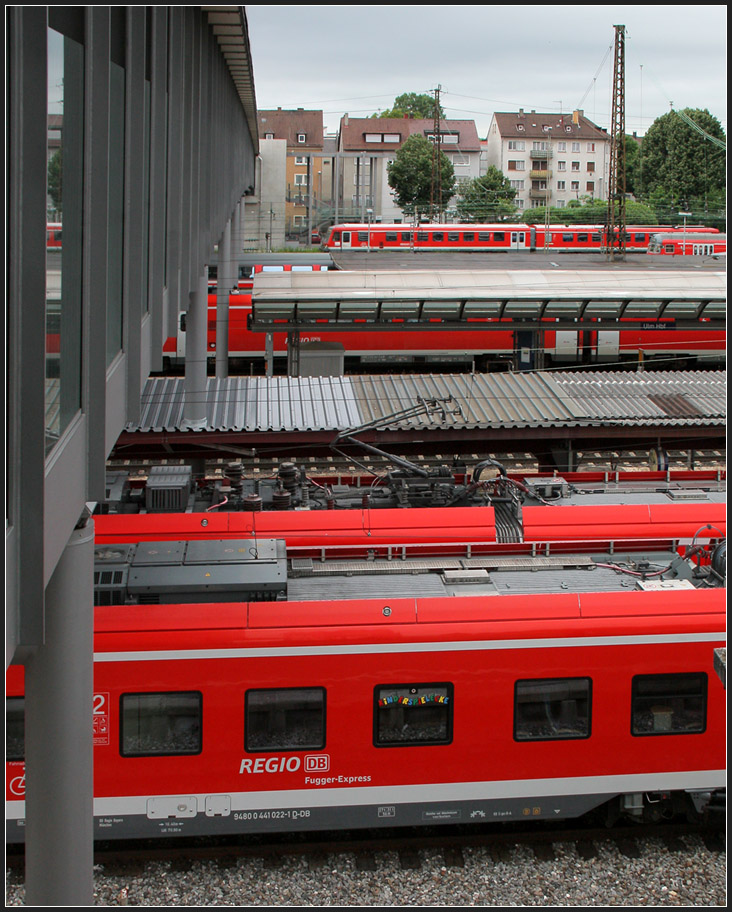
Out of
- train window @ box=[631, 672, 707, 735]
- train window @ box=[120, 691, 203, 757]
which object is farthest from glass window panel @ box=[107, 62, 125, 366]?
train window @ box=[631, 672, 707, 735]

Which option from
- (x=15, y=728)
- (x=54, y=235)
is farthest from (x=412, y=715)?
(x=54, y=235)

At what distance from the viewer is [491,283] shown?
27719 mm

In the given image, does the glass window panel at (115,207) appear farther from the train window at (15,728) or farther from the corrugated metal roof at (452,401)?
the corrugated metal roof at (452,401)

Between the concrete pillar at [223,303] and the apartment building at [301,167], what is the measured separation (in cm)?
3103

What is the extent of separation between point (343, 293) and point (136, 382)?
19.7 meters

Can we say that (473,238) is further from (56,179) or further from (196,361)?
(56,179)

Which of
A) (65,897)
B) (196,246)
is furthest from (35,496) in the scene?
(196,246)

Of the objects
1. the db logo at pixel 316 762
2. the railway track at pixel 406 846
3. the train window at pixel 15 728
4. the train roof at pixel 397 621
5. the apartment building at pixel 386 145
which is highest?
the apartment building at pixel 386 145

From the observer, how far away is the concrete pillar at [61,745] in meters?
5.24

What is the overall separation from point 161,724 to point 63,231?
5.34 metres

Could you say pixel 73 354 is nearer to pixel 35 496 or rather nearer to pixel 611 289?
pixel 35 496

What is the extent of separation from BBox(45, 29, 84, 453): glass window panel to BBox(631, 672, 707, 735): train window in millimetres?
6205

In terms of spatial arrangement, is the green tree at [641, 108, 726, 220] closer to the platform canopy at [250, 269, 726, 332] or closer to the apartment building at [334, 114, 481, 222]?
the apartment building at [334, 114, 481, 222]

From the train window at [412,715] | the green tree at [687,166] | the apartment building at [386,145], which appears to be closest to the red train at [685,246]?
the green tree at [687,166]
